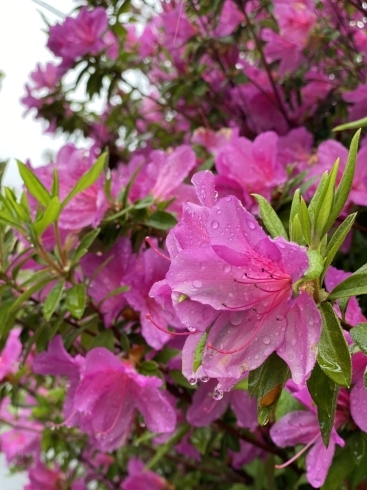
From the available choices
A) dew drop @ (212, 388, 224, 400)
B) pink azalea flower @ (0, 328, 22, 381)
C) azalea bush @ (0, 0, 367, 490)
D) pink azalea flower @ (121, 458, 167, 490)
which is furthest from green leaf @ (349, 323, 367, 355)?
pink azalea flower @ (121, 458, 167, 490)

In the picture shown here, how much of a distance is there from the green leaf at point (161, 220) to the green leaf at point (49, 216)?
0.45 ft

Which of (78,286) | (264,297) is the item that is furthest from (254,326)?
(78,286)

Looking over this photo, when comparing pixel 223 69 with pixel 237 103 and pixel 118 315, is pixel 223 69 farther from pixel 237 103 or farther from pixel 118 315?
pixel 118 315

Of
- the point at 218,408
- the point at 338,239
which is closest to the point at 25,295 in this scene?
the point at 218,408

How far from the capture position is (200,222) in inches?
17.4

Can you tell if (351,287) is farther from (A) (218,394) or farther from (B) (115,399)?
(B) (115,399)

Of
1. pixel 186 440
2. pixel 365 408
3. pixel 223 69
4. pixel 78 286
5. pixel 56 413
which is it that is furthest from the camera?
pixel 56 413

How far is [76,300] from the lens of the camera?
746 mm

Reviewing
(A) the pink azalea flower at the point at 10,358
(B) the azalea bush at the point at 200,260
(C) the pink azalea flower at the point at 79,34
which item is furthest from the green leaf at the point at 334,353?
(C) the pink azalea flower at the point at 79,34

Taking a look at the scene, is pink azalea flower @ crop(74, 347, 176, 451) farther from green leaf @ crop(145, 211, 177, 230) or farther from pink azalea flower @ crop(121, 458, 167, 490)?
pink azalea flower @ crop(121, 458, 167, 490)

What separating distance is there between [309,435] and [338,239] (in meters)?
0.31

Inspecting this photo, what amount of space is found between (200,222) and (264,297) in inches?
3.1

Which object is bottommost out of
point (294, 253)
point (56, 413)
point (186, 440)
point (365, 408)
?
point (56, 413)

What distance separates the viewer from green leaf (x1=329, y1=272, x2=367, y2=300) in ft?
1.48
